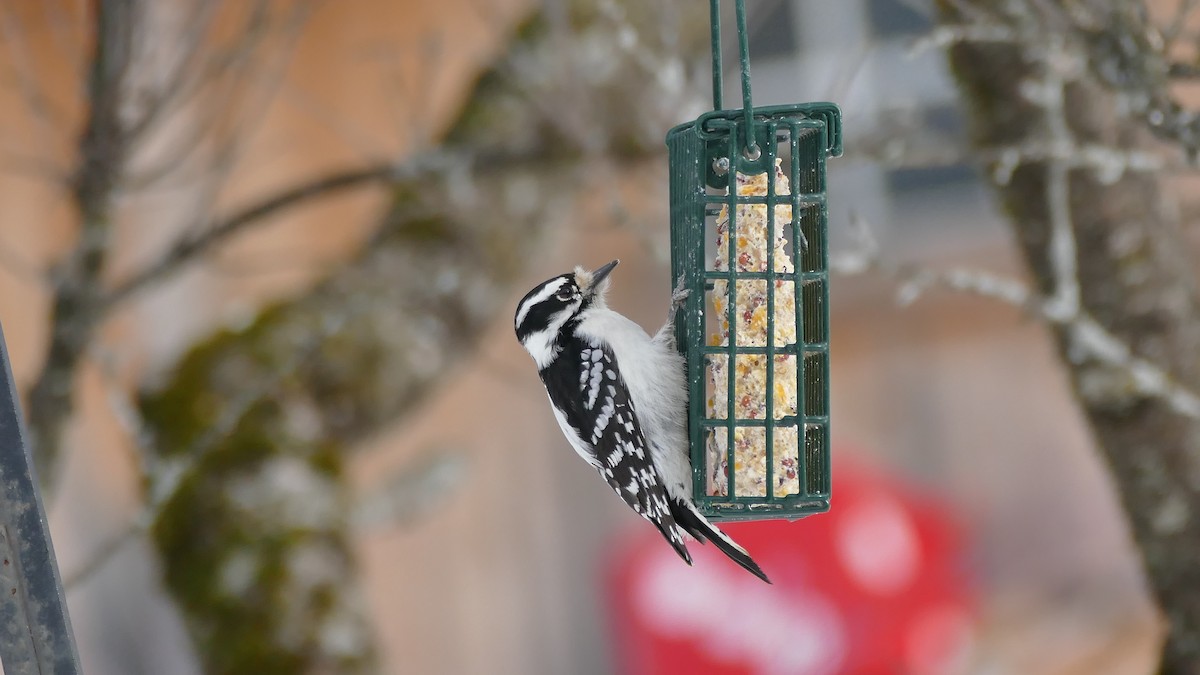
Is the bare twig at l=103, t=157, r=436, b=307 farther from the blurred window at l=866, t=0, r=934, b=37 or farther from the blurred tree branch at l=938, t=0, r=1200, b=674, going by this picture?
the blurred window at l=866, t=0, r=934, b=37

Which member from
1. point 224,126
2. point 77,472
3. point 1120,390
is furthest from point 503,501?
point 1120,390

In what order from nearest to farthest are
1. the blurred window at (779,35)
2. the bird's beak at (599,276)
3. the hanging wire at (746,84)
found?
1. the hanging wire at (746,84)
2. the bird's beak at (599,276)
3. the blurred window at (779,35)

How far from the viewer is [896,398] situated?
7.48 meters

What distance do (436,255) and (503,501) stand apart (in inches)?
151

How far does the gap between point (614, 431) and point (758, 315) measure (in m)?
0.53

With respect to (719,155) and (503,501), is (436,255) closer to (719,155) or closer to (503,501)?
(719,155)

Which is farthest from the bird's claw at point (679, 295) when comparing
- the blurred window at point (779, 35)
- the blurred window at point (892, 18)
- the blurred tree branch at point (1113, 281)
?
the blurred window at point (779, 35)

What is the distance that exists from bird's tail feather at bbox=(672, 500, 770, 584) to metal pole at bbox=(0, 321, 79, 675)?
1.42 m

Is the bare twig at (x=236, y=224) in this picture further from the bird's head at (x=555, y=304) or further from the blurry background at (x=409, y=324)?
the bird's head at (x=555, y=304)

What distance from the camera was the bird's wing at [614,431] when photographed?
9.36 ft

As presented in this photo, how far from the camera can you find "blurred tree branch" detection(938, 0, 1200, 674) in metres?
2.96

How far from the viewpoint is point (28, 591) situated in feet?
5.41

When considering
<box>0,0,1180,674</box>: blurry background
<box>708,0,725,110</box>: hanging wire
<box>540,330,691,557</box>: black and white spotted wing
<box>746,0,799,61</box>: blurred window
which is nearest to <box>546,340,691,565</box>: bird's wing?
<box>540,330,691,557</box>: black and white spotted wing

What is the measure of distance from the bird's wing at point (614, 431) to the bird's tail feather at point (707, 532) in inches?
1.3
